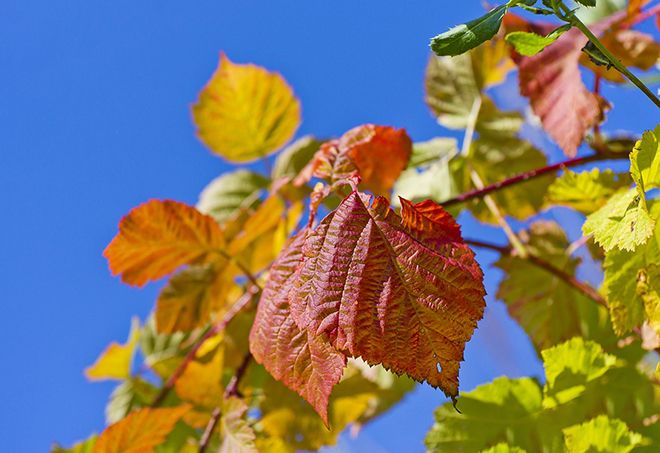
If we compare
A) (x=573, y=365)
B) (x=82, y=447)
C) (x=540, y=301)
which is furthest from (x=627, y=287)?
(x=82, y=447)

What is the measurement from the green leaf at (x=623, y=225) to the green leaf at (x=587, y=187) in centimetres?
8

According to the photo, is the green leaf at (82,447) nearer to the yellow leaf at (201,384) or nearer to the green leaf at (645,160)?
the yellow leaf at (201,384)

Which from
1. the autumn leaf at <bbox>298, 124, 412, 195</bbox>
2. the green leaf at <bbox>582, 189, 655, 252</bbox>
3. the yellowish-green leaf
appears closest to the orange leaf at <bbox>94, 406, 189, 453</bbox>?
the yellowish-green leaf

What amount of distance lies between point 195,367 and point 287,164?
0.66ft

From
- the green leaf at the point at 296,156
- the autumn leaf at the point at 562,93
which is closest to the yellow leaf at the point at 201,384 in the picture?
the green leaf at the point at 296,156

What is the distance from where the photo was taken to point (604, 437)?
33 cm

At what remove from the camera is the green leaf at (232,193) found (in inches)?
26.4

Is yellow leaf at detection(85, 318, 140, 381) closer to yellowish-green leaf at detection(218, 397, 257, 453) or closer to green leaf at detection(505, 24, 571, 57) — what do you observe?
yellowish-green leaf at detection(218, 397, 257, 453)

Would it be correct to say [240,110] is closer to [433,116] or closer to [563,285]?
[433,116]

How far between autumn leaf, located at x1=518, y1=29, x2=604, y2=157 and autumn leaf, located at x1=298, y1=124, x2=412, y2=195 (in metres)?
0.09

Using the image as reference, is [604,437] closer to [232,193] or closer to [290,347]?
[290,347]

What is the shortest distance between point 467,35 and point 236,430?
0.84ft

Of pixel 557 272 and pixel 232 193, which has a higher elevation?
pixel 232 193

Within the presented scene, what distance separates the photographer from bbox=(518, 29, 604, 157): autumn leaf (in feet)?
1.36
